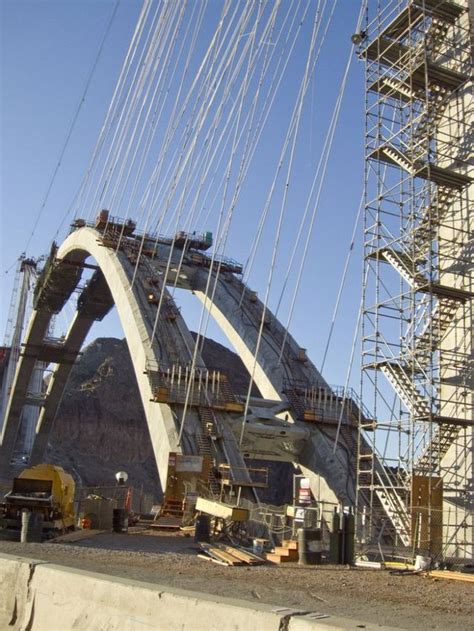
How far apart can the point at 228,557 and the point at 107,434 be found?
85175 millimetres

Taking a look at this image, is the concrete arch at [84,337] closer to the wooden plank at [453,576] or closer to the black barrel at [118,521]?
the black barrel at [118,521]

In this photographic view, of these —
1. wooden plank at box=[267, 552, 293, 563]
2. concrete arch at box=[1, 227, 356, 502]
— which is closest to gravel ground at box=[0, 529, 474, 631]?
wooden plank at box=[267, 552, 293, 563]

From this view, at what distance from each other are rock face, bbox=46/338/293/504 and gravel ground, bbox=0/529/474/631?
75108 mm

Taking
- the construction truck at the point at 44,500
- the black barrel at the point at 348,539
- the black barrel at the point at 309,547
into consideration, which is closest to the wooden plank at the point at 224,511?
the construction truck at the point at 44,500

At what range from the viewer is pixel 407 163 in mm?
19094

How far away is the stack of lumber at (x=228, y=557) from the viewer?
39.8 feet

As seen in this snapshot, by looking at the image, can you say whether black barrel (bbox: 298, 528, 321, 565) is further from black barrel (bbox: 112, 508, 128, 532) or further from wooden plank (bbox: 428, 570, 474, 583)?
black barrel (bbox: 112, 508, 128, 532)

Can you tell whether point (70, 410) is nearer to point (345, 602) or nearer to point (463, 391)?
point (463, 391)

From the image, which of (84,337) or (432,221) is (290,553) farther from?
(84,337)

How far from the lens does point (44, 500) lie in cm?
1723

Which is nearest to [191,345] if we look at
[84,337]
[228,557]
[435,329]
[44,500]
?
[435,329]

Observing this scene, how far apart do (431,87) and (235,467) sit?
51.0ft

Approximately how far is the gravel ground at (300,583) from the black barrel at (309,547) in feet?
0.99

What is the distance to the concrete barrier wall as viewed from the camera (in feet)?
14.1
